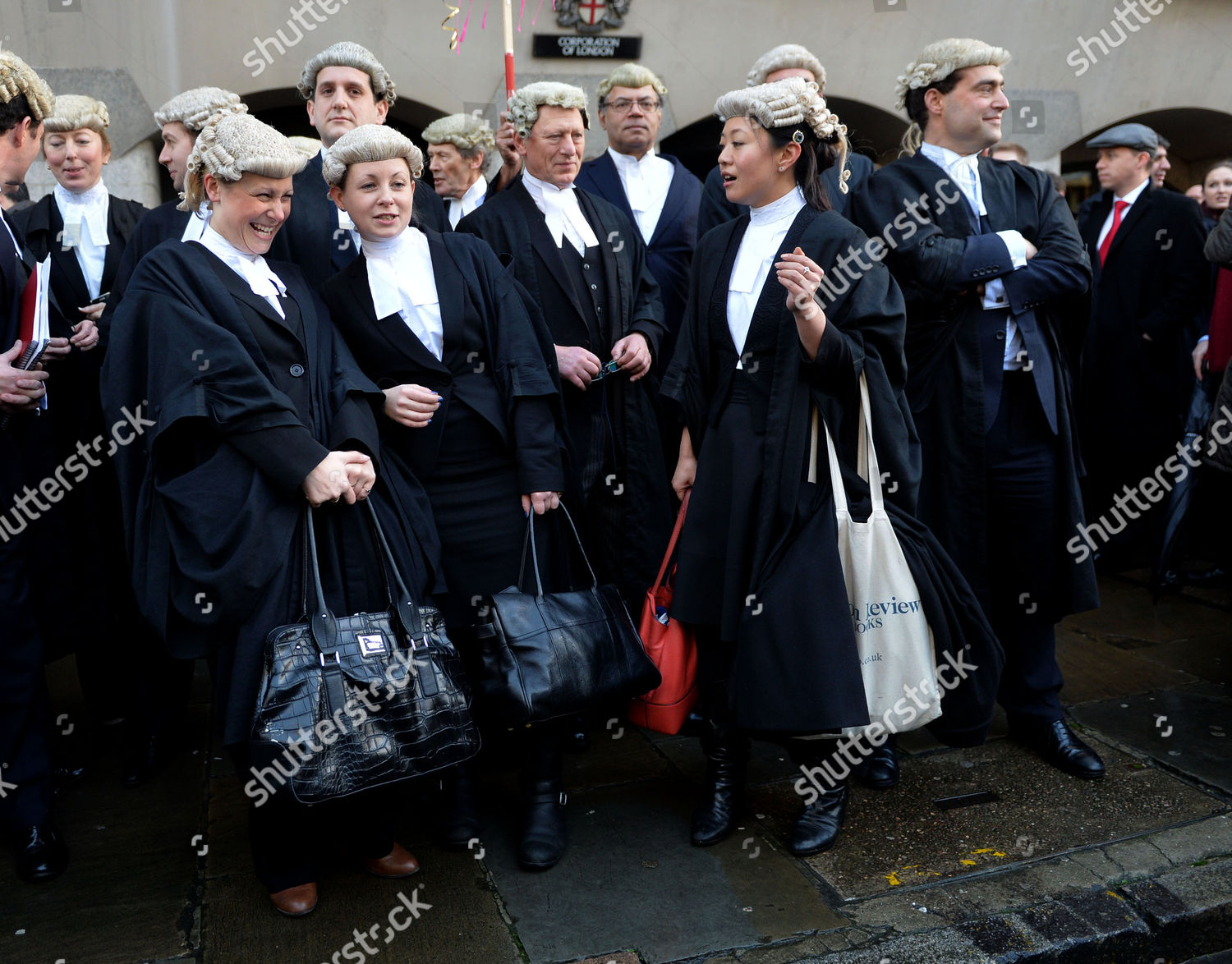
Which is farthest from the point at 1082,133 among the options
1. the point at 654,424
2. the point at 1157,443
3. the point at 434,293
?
the point at 434,293

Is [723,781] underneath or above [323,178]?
underneath

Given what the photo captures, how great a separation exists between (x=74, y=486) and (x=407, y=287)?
4.42 ft

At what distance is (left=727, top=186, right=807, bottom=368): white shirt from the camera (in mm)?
3094

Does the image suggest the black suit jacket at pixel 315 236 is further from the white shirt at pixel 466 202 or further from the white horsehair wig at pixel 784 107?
the white shirt at pixel 466 202

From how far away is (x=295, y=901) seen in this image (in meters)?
2.78

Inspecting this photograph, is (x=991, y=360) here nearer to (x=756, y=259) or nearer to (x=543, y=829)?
(x=756, y=259)

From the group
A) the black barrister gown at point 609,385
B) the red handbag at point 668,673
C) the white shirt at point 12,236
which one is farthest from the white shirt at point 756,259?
the white shirt at point 12,236

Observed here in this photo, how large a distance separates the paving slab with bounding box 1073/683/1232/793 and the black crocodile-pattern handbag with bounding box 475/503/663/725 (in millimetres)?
1830

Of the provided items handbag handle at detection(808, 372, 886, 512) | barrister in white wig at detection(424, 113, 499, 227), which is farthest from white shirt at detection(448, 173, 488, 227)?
handbag handle at detection(808, 372, 886, 512)

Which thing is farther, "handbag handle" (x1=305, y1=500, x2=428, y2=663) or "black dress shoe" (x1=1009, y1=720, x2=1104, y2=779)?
"black dress shoe" (x1=1009, y1=720, x2=1104, y2=779)

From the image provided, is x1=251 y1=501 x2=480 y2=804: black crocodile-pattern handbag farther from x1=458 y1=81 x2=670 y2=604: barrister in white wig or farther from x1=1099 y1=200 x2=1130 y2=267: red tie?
x1=1099 y1=200 x2=1130 y2=267: red tie

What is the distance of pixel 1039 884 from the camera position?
9.43 ft

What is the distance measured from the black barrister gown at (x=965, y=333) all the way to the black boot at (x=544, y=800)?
143 cm

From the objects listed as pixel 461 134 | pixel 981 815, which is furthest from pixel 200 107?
pixel 981 815
